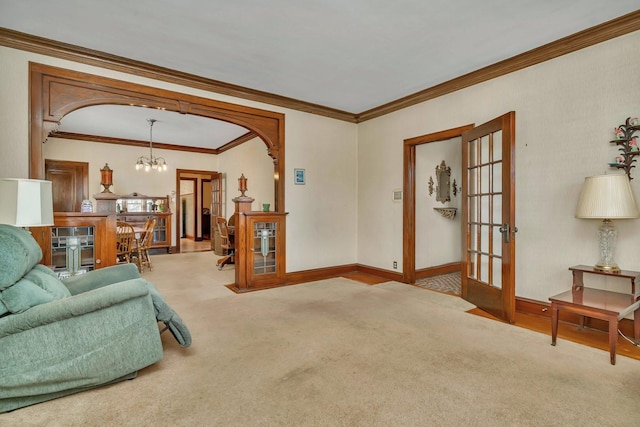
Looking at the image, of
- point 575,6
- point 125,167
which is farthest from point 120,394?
point 125,167

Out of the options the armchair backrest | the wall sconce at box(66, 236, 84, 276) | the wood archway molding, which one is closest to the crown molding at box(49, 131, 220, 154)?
the wood archway molding

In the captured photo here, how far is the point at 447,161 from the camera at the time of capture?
572 cm

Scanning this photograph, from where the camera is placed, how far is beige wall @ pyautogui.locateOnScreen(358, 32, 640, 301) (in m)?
2.81

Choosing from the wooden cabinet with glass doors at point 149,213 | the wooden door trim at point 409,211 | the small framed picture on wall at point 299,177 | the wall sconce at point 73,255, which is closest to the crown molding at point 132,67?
the small framed picture on wall at point 299,177

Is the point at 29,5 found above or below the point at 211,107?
above

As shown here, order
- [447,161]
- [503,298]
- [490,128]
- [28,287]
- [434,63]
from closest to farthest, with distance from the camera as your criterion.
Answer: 1. [28,287]
2. [503,298]
3. [490,128]
4. [434,63]
5. [447,161]

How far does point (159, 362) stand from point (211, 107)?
320cm

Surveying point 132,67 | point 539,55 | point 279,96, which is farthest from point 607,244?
point 132,67

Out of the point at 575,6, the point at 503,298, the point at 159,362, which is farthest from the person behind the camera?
the point at 503,298

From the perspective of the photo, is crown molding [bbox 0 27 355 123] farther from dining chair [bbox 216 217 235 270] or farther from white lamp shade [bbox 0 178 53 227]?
dining chair [bbox 216 217 235 270]

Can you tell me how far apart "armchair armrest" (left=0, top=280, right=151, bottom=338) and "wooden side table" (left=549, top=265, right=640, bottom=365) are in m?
3.18

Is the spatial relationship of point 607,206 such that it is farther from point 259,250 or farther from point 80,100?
point 80,100

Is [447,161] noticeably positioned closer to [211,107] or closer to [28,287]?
[211,107]

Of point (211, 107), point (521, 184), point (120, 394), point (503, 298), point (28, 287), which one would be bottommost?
point (120, 394)
